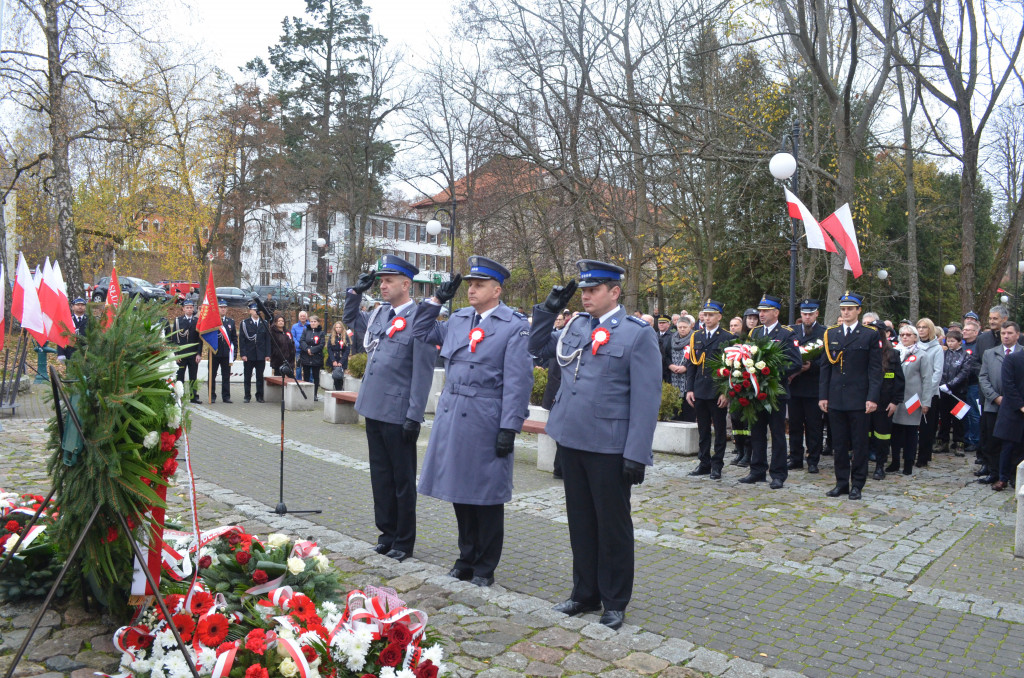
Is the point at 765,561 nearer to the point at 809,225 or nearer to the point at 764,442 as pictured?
the point at 764,442

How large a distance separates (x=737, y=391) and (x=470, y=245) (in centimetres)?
3034

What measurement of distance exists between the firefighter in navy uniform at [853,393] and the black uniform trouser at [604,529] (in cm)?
472

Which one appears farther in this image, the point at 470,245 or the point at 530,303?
the point at 470,245

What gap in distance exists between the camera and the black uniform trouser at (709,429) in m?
9.41

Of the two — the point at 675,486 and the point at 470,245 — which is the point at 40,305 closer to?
the point at 675,486

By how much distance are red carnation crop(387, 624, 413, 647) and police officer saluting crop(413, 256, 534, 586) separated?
65.5 inches

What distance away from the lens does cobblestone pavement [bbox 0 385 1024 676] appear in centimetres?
457

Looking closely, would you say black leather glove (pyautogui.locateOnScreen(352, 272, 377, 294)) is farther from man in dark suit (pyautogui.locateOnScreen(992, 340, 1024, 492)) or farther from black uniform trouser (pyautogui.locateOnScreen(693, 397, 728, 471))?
man in dark suit (pyautogui.locateOnScreen(992, 340, 1024, 492))

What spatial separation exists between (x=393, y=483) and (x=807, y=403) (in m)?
6.14

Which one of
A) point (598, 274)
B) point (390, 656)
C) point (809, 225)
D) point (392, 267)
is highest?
point (809, 225)

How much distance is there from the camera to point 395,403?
6156 millimetres

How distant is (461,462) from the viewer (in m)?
5.48

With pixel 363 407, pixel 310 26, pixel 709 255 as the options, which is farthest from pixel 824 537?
pixel 310 26

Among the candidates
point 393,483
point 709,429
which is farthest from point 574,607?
point 709,429
